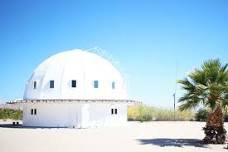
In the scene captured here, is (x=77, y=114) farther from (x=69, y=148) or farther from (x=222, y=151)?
(x=222, y=151)

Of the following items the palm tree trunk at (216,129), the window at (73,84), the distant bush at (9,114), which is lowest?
the distant bush at (9,114)

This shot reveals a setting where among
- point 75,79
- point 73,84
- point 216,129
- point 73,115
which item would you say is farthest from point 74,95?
point 216,129

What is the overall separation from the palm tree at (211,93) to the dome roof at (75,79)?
17295mm

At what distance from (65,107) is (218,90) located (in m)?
20.1

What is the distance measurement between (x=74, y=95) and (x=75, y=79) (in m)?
1.75

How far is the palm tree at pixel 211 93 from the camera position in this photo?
797 inches

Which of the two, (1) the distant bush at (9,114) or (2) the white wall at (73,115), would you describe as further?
(1) the distant bush at (9,114)

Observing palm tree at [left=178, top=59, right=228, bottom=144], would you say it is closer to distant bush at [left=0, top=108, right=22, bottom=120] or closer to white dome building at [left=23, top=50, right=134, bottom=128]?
white dome building at [left=23, top=50, right=134, bottom=128]

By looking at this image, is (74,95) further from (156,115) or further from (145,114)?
(156,115)

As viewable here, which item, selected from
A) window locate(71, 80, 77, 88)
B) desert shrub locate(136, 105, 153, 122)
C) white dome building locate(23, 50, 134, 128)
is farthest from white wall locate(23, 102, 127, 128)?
desert shrub locate(136, 105, 153, 122)

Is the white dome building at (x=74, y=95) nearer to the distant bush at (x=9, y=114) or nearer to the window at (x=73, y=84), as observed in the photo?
the window at (x=73, y=84)

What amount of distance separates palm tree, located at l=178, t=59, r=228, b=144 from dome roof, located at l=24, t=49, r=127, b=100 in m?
17.3

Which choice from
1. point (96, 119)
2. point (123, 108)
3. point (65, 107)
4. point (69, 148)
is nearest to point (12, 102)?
point (65, 107)

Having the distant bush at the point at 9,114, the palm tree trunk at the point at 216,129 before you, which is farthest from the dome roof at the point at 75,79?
the palm tree trunk at the point at 216,129
